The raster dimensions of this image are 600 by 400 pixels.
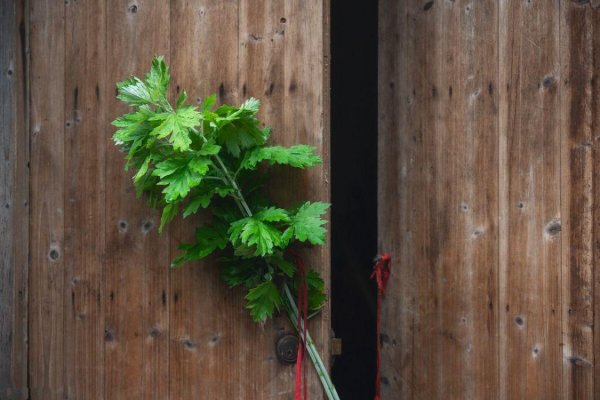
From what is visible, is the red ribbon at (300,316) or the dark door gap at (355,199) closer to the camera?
the red ribbon at (300,316)

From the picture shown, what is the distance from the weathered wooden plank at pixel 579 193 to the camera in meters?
1.62

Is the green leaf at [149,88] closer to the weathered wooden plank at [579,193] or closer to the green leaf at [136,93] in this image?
the green leaf at [136,93]

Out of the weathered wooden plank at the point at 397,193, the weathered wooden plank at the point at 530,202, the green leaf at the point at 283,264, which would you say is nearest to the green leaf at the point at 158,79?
the green leaf at the point at 283,264

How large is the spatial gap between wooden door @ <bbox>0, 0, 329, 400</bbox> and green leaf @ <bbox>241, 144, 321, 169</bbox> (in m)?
0.14

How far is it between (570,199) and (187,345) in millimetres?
1162

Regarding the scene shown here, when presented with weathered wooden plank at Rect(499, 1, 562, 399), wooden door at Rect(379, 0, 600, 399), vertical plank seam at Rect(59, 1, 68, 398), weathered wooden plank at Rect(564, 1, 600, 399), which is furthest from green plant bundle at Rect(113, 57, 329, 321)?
weathered wooden plank at Rect(564, 1, 600, 399)

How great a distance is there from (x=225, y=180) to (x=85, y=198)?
0.46 metres

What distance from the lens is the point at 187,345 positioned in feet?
5.24

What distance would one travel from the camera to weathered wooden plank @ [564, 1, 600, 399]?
1.62m

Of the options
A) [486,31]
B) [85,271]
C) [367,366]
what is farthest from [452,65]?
[85,271]

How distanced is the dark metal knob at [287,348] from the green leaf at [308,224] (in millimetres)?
323

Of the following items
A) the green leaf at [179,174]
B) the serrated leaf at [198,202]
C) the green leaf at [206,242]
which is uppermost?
the green leaf at [179,174]

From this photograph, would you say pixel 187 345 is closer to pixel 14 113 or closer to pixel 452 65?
pixel 14 113

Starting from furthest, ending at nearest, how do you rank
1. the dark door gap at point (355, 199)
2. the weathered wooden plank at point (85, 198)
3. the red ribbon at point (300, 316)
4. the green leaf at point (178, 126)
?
1. the dark door gap at point (355, 199)
2. the weathered wooden plank at point (85, 198)
3. the red ribbon at point (300, 316)
4. the green leaf at point (178, 126)
